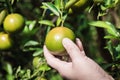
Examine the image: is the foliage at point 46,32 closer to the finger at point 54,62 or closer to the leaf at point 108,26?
the leaf at point 108,26

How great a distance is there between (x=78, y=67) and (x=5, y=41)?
742mm

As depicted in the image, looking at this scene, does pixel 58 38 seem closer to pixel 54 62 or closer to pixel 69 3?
pixel 54 62

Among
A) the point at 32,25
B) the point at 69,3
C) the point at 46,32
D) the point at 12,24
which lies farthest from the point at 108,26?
the point at 32,25

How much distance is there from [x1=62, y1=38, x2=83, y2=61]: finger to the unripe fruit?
63cm

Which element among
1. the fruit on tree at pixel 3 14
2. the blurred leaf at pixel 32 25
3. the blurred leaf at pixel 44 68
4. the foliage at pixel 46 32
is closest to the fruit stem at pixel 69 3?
the foliage at pixel 46 32

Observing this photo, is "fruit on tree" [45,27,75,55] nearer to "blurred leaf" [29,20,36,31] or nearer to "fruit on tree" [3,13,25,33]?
"fruit on tree" [3,13,25,33]

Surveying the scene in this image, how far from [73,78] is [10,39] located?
2.42 feet

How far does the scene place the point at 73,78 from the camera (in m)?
1.64

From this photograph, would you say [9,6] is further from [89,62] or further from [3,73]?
[3,73]

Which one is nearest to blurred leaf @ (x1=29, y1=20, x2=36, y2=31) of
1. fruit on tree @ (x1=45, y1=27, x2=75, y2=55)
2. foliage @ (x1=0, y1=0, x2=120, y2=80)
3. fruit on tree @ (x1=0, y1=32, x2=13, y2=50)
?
foliage @ (x1=0, y1=0, x2=120, y2=80)

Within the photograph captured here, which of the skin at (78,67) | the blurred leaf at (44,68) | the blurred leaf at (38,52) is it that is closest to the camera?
the skin at (78,67)

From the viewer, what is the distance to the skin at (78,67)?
1.58 metres

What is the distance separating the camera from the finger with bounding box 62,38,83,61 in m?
1.63

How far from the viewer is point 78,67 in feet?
5.25
